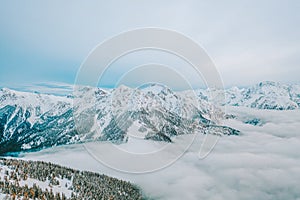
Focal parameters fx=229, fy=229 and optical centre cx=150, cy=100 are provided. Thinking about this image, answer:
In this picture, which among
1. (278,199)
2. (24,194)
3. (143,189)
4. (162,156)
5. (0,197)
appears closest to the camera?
(162,156)

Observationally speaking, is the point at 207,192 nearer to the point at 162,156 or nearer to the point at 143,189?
the point at 143,189

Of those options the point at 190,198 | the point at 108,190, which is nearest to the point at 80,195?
the point at 108,190

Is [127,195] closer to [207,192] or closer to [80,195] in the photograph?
[80,195]

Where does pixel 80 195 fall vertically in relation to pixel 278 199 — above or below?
above

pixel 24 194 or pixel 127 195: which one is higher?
pixel 24 194

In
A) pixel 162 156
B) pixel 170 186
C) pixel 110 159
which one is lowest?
pixel 170 186

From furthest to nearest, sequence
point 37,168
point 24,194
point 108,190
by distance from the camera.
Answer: point 108,190
point 37,168
point 24,194

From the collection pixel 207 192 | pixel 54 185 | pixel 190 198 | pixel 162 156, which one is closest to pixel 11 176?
pixel 54 185

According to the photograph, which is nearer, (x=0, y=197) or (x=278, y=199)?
(x=0, y=197)

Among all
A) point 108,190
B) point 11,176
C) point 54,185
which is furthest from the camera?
point 108,190
